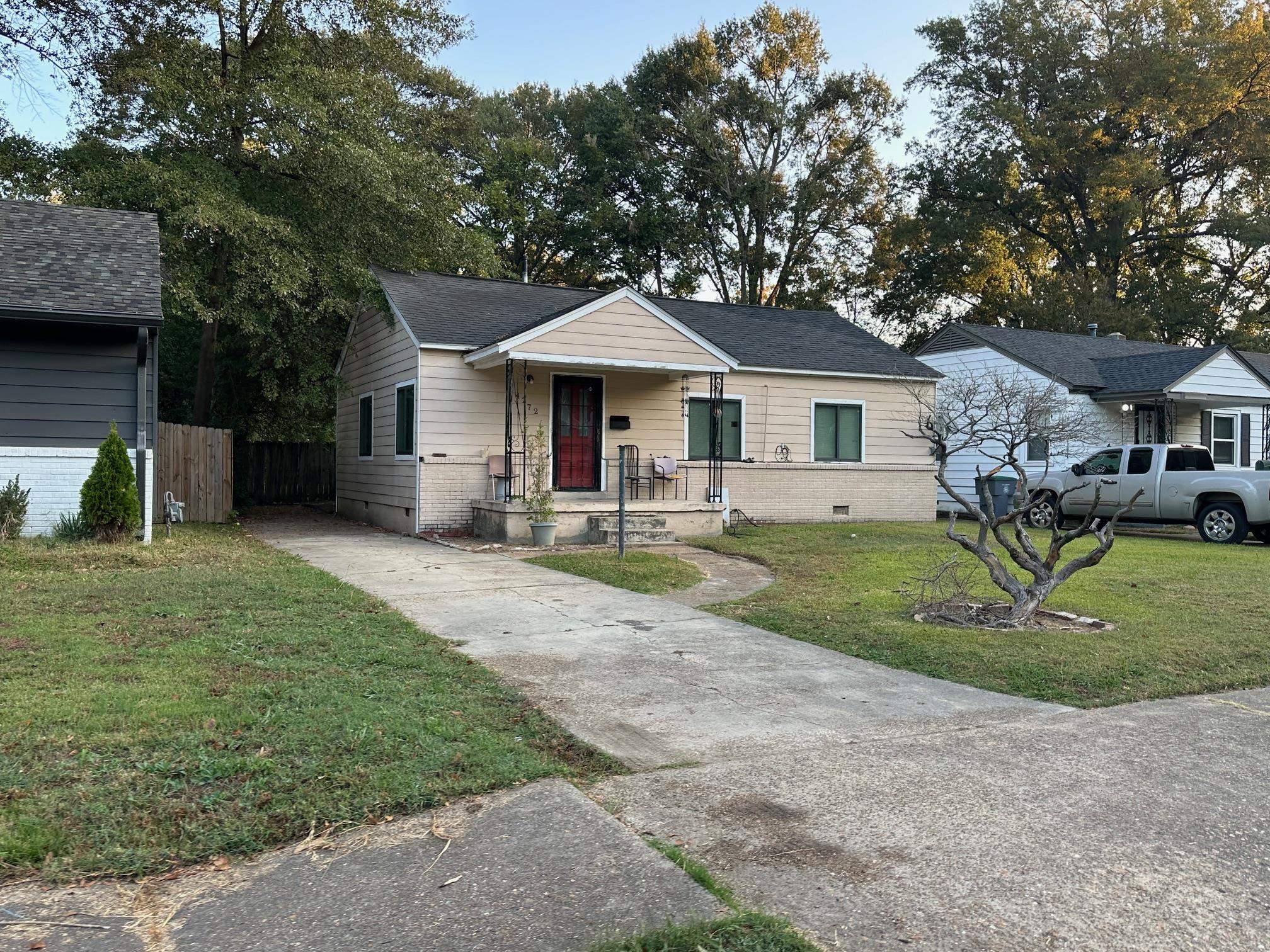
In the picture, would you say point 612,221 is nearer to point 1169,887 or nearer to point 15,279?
point 15,279

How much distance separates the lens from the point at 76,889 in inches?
110

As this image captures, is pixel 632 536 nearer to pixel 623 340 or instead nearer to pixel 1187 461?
pixel 623 340

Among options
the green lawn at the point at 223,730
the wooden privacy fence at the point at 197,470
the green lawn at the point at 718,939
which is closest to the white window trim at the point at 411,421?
the wooden privacy fence at the point at 197,470

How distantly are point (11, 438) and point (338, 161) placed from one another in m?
8.24

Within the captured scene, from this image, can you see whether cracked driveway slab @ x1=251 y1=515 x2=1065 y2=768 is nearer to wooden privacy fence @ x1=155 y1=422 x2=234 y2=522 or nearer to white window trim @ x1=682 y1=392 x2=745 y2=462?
white window trim @ x1=682 y1=392 x2=745 y2=462

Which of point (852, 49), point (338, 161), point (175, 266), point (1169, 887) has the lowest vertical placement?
point (1169, 887)

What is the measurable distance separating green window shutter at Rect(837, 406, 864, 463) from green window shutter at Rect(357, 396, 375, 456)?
31.1 feet

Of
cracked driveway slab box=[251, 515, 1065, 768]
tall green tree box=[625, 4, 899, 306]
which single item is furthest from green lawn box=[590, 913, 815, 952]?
tall green tree box=[625, 4, 899, 306]

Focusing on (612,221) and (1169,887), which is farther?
(612,221)

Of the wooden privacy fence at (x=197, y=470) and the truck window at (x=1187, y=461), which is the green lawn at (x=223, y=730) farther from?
the truck window at (x=1187, y=461)

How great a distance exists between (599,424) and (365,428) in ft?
17.8

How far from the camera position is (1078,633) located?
23.2 feet

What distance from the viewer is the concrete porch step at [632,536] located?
13.9 m

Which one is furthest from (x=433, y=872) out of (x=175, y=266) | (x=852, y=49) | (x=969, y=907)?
(x=852, y=49)
